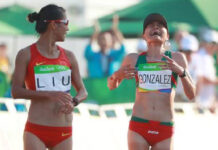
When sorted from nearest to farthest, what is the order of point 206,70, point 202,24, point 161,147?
point 161,147
point 206,70
point 202,24

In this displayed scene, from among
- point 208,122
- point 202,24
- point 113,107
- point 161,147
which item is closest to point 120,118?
point 113,107

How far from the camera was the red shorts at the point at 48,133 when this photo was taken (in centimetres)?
587

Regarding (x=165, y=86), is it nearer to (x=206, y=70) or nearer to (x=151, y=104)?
(x=151, y=104)

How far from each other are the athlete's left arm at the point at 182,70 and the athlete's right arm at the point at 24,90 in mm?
957

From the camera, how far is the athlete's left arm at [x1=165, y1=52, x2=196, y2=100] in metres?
6.14

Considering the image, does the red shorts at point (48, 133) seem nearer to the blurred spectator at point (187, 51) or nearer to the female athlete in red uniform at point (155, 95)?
the female athlete in red uniform at point (155, 95)

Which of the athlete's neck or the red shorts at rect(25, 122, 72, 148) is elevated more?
the athlete's neck

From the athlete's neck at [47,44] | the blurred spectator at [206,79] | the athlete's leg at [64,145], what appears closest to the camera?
the athlete's leg at [64,145]

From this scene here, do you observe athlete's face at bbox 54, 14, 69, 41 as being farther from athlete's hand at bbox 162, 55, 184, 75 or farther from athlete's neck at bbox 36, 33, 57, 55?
athlete's hand at bbox 162, 55, 184, 75

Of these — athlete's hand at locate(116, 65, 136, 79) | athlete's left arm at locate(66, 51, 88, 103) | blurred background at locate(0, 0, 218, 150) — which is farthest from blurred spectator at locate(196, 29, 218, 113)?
athlete's left arm at locate(66, 51, 88, 103)

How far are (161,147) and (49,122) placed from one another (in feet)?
3.49

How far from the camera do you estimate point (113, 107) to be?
32.8 feet

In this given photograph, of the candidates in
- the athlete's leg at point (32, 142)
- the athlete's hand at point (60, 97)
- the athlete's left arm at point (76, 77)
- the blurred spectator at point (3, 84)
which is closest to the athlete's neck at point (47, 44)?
the athlete's left arm at point (76, 77)

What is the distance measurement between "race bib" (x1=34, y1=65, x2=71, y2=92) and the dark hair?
0.37 metres
